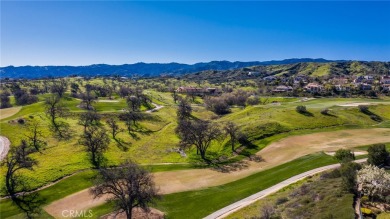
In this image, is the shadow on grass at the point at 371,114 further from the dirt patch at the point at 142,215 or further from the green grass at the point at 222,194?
the dirt patch at the point at 142,215

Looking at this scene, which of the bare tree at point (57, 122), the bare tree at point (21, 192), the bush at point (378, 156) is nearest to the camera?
the bare tree at point (21, 192)

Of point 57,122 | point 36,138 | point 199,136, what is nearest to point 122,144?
point 199,136

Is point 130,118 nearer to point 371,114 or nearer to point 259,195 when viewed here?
point 259,195

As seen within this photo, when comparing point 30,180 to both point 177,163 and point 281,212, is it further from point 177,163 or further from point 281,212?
point 281,212

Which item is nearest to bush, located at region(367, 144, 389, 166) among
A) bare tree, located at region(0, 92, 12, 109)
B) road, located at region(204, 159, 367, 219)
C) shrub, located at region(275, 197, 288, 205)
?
road, located at region(204, 159, 367, 219)

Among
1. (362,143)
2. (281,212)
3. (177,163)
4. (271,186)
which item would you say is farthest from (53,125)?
(362,143)

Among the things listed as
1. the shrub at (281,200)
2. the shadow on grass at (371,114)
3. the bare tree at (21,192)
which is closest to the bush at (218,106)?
the shadow on grass at (371,114)
